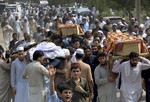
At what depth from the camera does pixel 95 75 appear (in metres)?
9.07

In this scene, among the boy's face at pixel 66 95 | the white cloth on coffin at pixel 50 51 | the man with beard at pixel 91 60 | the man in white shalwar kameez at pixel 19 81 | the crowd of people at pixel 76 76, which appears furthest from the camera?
the man with beard at pixel 91 60

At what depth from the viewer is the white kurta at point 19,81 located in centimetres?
944

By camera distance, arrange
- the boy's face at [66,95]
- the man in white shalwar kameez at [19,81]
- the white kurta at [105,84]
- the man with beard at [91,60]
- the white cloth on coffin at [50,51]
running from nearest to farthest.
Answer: the boy's face at [66,95] → the white cloth on coffin at [50,51] → the white kurta at [105,84] → the man in white shalwar kameez at [19,81] → the man with beard at [91,60]

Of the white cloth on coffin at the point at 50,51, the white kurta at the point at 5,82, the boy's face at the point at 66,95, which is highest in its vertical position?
the boy's face at the point at 66,95

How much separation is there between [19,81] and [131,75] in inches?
83.9

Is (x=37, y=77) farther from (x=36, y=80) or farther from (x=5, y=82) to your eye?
(x=5, y=82)

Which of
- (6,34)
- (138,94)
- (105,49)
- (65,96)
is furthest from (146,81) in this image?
(6,34)

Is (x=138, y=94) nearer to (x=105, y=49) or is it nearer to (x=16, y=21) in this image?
(x=105, y=49)

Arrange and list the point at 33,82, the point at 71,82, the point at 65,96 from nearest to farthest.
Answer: the point at 65,96, the point at 71,82, the point at 33,82

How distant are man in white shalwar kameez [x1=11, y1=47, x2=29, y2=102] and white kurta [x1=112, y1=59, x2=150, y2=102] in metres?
1.73

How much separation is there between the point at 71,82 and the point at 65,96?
1.34 meters

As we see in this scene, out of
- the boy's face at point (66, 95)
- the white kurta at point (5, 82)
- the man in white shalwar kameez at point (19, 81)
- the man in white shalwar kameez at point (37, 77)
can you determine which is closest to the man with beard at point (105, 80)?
the man in white shalwar kameez at point (37, 77)

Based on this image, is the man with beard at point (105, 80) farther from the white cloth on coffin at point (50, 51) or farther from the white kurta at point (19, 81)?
the white kurta at point (19, 81)

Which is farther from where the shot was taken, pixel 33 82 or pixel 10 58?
pixel 10 58
